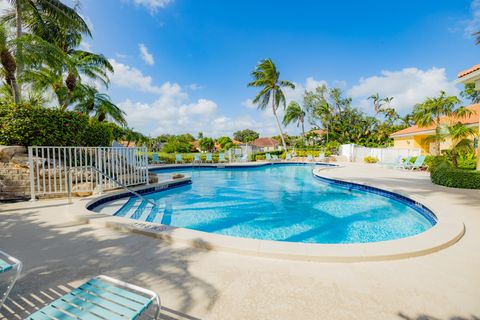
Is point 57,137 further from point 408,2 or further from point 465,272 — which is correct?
point 408,2

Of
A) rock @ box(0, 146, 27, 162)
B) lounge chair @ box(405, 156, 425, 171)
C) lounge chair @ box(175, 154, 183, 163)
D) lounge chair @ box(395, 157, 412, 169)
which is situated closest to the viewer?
rock @ box(0, 146, 27, 162)

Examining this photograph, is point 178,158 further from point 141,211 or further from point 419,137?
point 419,137

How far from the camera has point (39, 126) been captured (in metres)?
6.22

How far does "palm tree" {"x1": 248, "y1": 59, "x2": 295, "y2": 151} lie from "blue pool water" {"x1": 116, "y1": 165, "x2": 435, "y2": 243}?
19.4m

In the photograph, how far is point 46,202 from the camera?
538 centimetres

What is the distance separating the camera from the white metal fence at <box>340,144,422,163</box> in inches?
693

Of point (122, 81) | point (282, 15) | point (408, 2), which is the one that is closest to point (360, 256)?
point (408, 2)

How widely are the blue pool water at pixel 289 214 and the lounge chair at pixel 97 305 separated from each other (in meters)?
3.44

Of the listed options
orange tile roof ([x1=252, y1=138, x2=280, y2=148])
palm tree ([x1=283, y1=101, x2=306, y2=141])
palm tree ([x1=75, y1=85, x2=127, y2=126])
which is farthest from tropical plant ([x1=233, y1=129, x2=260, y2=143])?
palm tree ([x1=75, y1=85, x2=127, y2=126])

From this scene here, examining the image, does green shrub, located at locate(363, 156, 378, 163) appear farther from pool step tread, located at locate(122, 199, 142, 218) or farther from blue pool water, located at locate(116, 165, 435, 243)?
pool step tread, located at locate(122, 199, 142, 218)

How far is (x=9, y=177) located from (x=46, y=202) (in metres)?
1.30

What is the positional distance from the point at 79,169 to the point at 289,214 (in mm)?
6517

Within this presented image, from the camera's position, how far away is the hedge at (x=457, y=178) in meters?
7.09

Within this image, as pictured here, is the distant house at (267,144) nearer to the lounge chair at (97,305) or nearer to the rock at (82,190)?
the rock at (82,190)
